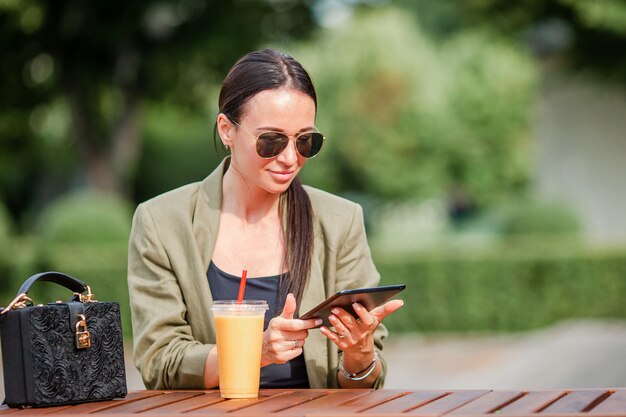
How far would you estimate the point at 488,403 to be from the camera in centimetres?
271

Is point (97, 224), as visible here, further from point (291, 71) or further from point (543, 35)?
point (291, 71)

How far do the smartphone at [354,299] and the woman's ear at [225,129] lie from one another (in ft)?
2.19

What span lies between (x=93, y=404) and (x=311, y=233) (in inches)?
35.0

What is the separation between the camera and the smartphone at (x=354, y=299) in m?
2.72

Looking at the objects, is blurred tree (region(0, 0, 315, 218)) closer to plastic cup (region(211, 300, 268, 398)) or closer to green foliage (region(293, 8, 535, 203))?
plastic cup (region(211, 300, 268, 398))

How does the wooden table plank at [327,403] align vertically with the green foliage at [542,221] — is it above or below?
below

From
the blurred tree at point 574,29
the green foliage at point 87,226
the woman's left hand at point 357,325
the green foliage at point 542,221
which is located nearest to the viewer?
the woman's left hand at point 357,325

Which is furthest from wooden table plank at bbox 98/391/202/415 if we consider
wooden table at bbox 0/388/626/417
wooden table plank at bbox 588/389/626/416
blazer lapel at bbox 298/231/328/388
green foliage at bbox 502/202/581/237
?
green foliage at bbox 502/202/581/237

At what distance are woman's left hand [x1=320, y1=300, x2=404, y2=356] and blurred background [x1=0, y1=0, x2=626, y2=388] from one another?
6.13 meters

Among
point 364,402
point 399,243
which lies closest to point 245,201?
point 364,402

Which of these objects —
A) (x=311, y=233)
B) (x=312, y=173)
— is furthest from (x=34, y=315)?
(x=312, y=173)

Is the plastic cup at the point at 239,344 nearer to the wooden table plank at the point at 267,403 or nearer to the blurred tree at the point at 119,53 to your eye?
the wooden table plank at the point at 267,403

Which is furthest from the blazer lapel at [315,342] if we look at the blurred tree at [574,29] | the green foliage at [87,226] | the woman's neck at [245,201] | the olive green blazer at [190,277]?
the blurred tree at [574,29]

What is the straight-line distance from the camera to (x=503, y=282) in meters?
13.9
